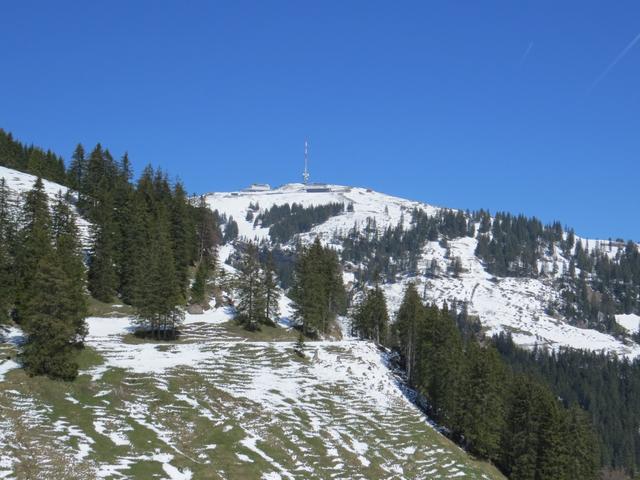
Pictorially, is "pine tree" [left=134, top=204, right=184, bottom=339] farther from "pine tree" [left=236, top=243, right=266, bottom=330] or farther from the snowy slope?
the snowy slope

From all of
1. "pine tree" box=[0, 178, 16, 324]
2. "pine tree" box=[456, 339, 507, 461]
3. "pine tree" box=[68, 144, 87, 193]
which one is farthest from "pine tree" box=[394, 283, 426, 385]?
"pine tree" box=[68, 144, 87, 193]

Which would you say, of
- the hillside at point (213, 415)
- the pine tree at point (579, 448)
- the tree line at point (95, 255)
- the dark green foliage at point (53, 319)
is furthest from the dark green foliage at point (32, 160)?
the pine tree at point (579, 448)

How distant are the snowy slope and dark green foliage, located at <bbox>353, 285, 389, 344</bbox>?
52047mm

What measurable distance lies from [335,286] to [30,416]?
68.5 meters

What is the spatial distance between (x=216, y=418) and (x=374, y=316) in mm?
60929

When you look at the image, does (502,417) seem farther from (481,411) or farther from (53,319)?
(53,319)

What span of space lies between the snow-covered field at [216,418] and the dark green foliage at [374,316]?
2263 centimetres

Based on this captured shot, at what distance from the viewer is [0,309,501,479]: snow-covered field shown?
40.5 m

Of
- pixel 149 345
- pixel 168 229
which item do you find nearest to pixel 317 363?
pixel 149 345

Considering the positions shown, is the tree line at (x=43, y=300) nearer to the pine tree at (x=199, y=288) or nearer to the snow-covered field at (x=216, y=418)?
the snow-covered field at (x=216, y=418)

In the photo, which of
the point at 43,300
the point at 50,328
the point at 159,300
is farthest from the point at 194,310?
the point at 50,328

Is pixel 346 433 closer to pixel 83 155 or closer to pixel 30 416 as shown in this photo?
pixel 30 416

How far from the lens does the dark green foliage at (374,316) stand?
364 ft

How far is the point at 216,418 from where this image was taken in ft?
175
